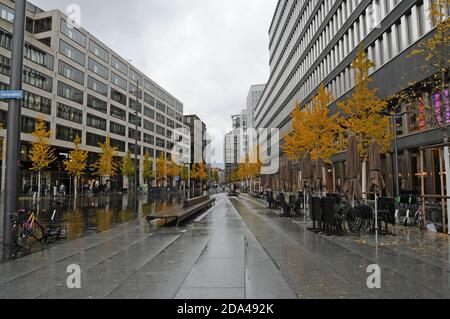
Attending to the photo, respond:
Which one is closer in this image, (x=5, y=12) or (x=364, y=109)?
(x=364, y=109)

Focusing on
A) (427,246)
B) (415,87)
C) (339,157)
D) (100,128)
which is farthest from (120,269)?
(100,128)

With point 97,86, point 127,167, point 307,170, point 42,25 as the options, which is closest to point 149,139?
point 127,167

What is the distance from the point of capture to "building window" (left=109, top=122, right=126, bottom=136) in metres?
70.3

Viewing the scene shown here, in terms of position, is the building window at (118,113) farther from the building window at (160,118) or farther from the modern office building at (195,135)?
the modern office building at (195,135)

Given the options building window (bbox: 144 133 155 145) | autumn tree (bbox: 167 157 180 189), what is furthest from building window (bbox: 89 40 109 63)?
autumn tree (bbox: 167 157 180 189)

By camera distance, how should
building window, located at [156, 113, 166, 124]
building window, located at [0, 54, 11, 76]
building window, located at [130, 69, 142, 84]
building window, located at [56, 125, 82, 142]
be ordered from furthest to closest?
building window, located at [156, 113, 166, 124]
building window, located at [130, 69, 142, 84]
building window, located at [56, 125, 82, 142]
building window, located at [0, 54, 11, 76]

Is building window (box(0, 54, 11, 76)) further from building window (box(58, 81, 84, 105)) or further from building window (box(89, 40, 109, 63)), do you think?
building window (box(89, 40, 109, 63))

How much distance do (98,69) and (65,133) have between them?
17.7 metres

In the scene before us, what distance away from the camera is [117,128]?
2864 inches

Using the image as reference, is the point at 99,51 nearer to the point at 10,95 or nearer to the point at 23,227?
the point at 10,95

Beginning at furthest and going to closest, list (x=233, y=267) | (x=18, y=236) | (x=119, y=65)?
(x=119, y=65)
(x=18, y=236)
(x=233, y=267)

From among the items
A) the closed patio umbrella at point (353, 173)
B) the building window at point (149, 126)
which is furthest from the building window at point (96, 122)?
the closed patio umbrella at point (353, 173)

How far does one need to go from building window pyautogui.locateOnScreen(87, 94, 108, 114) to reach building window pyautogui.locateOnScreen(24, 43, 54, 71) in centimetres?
1159

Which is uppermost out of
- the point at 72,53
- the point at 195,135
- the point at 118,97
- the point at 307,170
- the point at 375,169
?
the point at 72,53
